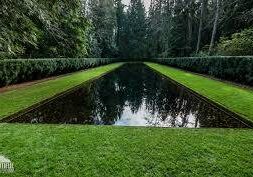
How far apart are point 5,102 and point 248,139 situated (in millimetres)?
7960

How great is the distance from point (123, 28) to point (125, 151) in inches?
3129

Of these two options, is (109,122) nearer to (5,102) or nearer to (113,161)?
(113,161)

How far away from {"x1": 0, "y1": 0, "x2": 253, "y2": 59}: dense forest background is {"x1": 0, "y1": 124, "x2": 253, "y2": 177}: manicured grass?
308cm

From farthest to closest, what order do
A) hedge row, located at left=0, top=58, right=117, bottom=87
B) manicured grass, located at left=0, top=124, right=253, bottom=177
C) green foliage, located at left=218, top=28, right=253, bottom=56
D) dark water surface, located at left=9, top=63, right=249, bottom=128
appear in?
1. green foliage, located at left=218, top=28, right=253, bottom=56
2. hedge row, located at left=0, top=58, right=117, bottom=87
3. dark water surface, located at left=9, top=63, right=249, bottom=128
4. manicured grass, located at left=0, top=124, right=253, bottom=177

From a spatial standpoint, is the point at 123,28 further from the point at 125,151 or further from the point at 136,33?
the point at 125,151

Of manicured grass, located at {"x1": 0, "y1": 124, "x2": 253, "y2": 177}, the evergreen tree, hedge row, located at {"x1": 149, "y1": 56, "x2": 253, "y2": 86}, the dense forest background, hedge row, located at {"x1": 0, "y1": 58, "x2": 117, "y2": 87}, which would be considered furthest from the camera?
the evergreen tree

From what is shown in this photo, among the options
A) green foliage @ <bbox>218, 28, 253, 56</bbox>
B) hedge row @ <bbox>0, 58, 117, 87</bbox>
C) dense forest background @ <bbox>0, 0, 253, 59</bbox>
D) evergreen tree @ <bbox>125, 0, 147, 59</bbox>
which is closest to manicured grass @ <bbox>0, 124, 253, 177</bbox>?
dense forest background @ <bbox>0, 0, 253, 59</bbox>

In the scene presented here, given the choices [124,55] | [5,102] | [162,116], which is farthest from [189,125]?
[124,55]

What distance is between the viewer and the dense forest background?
8.13m

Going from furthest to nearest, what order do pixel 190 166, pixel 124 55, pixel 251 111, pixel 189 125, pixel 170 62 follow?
pixel 124 55
pixel 170 62
pixel 251 111
pixel 189 125
pixel 190 166

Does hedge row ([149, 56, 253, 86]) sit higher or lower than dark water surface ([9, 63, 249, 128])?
higher

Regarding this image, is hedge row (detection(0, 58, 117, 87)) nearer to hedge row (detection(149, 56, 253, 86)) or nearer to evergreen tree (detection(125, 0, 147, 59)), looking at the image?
hedge row (detection(149, 56, 253, 86))

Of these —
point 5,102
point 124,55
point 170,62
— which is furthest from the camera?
point 124,55

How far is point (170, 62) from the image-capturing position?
43.6m
